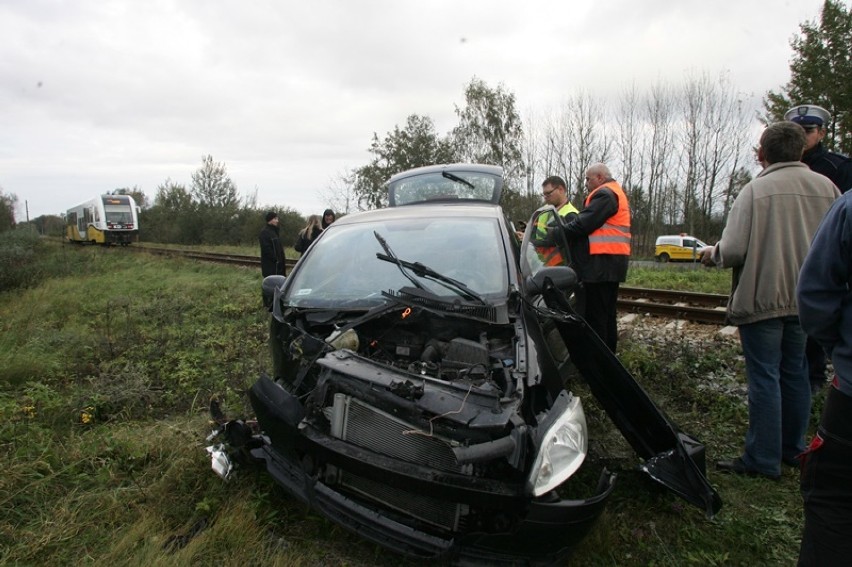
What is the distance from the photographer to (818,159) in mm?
4023

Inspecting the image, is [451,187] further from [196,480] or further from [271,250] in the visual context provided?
[196,480]

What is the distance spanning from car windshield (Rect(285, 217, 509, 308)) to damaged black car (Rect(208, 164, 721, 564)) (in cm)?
1

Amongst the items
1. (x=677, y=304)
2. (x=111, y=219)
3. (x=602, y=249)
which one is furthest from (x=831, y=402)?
(x=111, y=219)

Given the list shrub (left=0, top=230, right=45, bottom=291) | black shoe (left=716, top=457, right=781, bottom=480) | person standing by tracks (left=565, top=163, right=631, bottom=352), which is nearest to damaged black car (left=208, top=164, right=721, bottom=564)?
black shoe (left=716, top=457, right=781, bottom=480)

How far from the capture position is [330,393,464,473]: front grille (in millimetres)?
2109

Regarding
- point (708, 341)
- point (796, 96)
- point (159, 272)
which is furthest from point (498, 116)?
point (708, 341)

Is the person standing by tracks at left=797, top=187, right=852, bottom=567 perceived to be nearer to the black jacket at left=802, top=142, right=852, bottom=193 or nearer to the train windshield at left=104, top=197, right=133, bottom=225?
the black jacket at left=802, top=142, right=852, bottom=193

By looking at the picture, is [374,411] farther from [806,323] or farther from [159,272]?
[159,272]

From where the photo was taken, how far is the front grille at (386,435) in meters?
2.11

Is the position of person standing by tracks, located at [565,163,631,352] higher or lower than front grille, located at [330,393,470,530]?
higher

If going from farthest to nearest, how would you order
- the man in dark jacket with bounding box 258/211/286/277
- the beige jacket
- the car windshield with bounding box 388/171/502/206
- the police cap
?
the man in dark jacket with bounding box 258/211/286/277, the car windshield with bounding box 388/171/502/206, the police cap, the beige jacket

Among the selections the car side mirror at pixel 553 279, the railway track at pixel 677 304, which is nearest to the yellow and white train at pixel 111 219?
the railway track at pixel 677 304

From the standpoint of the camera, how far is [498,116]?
33531 mm

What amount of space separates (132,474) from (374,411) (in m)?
1.85
